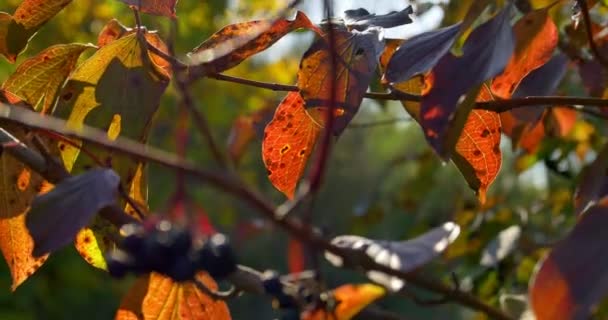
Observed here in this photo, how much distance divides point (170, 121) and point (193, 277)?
3.85m

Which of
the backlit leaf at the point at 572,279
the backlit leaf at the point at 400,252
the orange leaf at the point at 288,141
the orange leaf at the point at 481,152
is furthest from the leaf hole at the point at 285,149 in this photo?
the backlit leaf at the point at 572,279

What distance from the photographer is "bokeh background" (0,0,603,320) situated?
1.41m

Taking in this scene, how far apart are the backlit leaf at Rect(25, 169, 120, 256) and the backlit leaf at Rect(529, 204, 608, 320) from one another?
0.18 m

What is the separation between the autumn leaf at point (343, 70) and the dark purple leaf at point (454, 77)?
10 centimetres

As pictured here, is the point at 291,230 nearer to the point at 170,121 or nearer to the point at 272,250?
the point at 170,121

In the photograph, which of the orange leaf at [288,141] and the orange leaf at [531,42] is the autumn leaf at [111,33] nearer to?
the orange leaf at [288,141]

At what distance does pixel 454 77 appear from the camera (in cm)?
53

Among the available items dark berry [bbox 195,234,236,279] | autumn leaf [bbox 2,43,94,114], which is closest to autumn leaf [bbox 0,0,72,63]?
autumn leaf [bbox 2,43,94,114]

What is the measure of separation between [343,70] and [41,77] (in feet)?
0.75

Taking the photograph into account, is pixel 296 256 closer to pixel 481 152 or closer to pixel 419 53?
pixel 419 53

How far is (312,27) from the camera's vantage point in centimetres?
73

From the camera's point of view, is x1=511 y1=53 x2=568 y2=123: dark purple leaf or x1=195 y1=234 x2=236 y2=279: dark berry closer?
x1=195 y1=234 x2=236 y2=279: dark berry

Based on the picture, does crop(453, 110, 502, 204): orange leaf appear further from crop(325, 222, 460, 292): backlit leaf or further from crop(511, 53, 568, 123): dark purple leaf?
crop(325, 222, 460, 292): backlit leaf

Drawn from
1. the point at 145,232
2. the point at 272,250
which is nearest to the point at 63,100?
the point at 145,232
